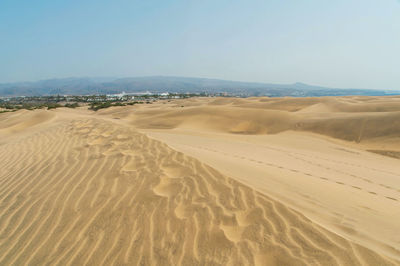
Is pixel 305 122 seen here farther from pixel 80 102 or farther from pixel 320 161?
pixel 80 102

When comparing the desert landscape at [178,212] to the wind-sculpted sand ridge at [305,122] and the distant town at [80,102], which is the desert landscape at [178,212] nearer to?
the wind-sculpted sand ridge at [305,122]

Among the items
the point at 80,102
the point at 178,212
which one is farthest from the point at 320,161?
the point at 80,102

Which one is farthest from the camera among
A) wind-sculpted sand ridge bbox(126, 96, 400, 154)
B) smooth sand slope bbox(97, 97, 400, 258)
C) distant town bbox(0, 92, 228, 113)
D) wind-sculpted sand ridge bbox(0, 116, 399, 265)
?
distant town bbox(0, 92, 228, 113)

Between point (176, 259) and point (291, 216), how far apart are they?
135 cm

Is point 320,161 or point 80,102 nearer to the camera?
point 320,161

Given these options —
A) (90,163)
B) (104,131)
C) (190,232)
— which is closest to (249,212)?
(190,232)

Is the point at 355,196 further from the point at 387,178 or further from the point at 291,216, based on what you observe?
the point at 387,178

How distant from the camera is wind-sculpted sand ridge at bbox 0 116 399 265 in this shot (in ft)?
7.06

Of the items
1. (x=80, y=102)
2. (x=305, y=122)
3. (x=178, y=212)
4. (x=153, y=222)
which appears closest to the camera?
(x=153, y=222)

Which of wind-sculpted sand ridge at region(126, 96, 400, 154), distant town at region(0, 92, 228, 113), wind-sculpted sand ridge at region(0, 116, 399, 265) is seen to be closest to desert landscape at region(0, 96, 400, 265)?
wind-sculpted sand ridge at region(0, 116, 399, 265)

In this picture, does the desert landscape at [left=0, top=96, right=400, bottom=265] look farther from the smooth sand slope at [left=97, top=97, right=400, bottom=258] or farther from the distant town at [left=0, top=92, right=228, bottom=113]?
the distant town at [left=0, top=92, right=228, bottom=113]

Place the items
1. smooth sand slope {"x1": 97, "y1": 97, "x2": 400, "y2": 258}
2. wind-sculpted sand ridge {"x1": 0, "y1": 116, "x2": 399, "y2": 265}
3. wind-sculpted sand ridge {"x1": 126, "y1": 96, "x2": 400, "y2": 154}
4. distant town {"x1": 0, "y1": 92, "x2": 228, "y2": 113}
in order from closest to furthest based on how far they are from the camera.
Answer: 1. wind-sculpted sand ridge {"x1": 0, "y1": 116, "x2": 399, "y2": 265}
2. smooth sand slope {"x1": 97, "y1": 97, "x2": 400, "y2": 258}
3. wind-sculpted sand ridge {"x1": 126, "y1": 96, "x2": 400, "y2": 154}
4. distant town {"x1": 0, "y1": 92, "x2": 228, "y2": 113}

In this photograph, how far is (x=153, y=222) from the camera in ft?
8.83

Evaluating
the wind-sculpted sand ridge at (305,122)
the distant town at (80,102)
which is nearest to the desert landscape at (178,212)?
the wind-sculpted sand ridge at (305,122)
